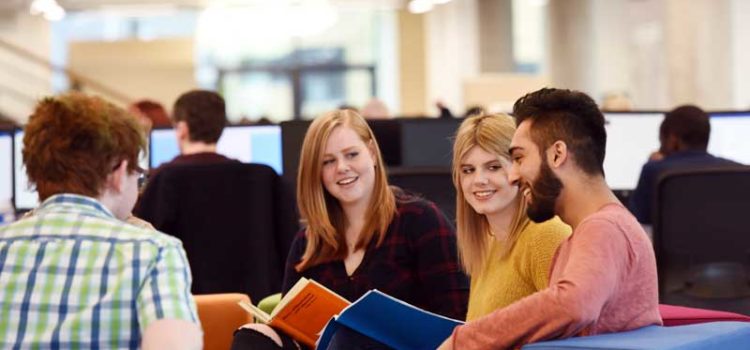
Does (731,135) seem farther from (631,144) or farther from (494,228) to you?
(494,228)

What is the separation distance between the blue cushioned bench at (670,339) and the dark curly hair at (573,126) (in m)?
0.32

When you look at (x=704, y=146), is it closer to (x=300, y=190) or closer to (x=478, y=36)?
(x=300, y=190)

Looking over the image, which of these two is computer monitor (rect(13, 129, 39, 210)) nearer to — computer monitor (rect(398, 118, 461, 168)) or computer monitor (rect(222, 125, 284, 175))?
computer monitor (rect(222, 125, 284, 175))

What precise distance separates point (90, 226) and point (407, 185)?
2564 mm

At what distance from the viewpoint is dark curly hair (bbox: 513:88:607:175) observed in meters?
2.48

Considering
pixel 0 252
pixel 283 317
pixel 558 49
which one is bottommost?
pixel 283 317

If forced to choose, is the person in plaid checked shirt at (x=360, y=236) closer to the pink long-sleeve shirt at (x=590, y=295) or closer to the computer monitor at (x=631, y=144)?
the pink long-sleeve shirt at (x=590, y=295)

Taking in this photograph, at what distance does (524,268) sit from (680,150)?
2.99 meters

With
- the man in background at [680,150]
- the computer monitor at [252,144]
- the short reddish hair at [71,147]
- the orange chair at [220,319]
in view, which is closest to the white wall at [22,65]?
the computer monitor at [252,144]

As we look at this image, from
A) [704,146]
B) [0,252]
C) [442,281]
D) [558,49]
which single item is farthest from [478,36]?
[0,252]

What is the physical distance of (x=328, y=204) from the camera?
3738 mm

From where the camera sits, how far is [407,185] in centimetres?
463

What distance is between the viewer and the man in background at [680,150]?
559cm

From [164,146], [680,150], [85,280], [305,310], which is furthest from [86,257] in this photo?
[164,146]
